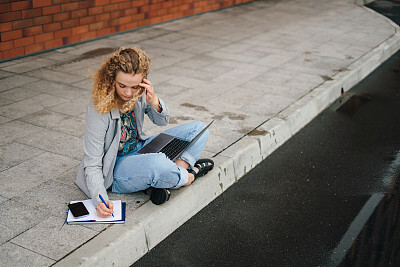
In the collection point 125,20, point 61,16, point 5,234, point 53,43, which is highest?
point 61,16

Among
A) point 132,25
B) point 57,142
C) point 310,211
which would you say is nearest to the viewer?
point 310,211

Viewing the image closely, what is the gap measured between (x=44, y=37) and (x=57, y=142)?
416 cm

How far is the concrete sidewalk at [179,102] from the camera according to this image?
370cm

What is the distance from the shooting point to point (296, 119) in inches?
248

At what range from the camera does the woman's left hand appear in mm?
3855

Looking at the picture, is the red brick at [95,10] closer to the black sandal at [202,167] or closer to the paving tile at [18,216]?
the black sandal at [202,167]

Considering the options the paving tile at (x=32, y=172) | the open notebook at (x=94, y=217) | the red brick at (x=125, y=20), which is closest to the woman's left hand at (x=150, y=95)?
the open notebook at (x=94, y=217)

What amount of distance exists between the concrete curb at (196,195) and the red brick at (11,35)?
461cm

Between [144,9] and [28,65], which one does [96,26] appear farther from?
[28,65]

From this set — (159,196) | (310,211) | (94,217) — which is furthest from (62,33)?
(310,211)

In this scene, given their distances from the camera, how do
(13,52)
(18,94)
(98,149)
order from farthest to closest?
(13,52), (18,94), (98,149)

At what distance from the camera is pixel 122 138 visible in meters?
4.12

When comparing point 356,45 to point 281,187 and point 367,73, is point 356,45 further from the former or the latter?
point 281,187

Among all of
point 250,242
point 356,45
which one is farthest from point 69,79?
point 356,45
